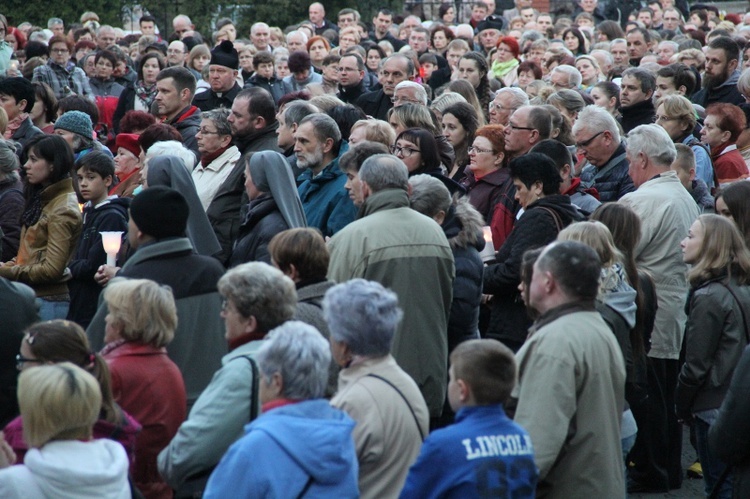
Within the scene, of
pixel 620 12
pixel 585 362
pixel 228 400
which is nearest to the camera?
pixel 228 400

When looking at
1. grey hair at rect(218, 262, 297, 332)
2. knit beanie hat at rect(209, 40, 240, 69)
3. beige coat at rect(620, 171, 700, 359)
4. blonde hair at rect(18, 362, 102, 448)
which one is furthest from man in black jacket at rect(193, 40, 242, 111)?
blonde hair at rect(18, 362, 102, 448)

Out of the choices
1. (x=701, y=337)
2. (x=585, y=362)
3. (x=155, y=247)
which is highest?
(x=155, y=247)

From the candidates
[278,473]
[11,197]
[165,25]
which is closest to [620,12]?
[165,25]

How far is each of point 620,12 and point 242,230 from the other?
805 inches

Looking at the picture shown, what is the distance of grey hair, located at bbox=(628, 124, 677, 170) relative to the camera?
23.0 feet

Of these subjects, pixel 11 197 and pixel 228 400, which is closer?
pixel 228 400

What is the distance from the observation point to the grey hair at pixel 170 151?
23.2ft

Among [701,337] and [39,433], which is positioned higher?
[39,433]

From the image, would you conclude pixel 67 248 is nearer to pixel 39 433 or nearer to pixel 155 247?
pixel 155 247

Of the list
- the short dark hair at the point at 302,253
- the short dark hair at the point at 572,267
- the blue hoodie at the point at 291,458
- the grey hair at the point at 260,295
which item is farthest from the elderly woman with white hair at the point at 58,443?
the short dark hair at the point at 572,267

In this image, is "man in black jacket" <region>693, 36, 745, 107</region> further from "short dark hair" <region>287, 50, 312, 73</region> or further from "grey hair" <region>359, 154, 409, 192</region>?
"grey hair" <region>359, 154, 409, 192</region>

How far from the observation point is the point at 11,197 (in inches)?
295

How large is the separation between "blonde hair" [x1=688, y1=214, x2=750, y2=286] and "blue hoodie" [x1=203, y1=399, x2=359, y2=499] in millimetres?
2859

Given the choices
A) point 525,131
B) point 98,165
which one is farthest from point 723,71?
point 98,165
